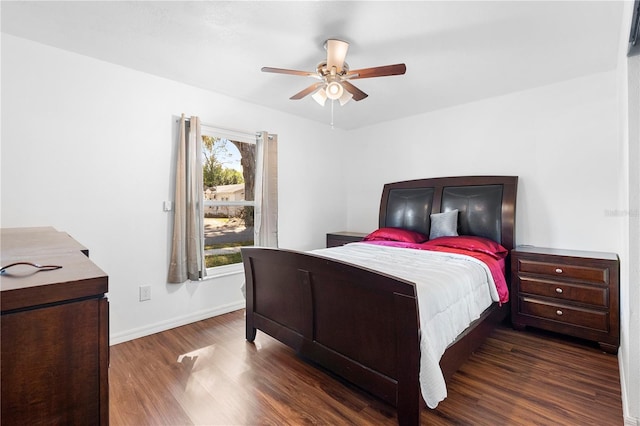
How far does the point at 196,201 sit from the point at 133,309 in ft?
3.93

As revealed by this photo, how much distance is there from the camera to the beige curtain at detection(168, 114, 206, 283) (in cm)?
314

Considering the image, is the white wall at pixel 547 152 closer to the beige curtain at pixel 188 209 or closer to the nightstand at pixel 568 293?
the nightstand at pixel 568 293

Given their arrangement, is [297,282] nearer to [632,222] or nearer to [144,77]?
[632,222]

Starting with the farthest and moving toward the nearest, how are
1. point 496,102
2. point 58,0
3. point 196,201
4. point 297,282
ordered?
point 496,102 → point 196,201 → point 297,282 → point 58,0

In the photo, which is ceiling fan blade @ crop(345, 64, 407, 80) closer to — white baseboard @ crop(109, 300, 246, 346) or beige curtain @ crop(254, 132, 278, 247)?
beige curtain @ crop(254, 132, 278, 247)

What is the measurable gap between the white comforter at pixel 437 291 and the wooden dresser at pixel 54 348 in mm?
1449

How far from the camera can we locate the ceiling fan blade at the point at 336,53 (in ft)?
7.53

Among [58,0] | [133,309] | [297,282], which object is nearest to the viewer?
[58,0]

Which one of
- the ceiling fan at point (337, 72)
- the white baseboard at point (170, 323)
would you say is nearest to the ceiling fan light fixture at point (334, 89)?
the ceiling fan at point (337, 72)

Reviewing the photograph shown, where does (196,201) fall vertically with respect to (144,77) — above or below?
below

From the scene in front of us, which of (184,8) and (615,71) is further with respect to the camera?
(615,71)

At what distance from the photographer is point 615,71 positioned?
9.62ft

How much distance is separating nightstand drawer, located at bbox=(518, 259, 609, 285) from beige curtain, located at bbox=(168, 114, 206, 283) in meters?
3.31

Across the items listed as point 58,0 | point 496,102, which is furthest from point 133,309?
point 496,102
